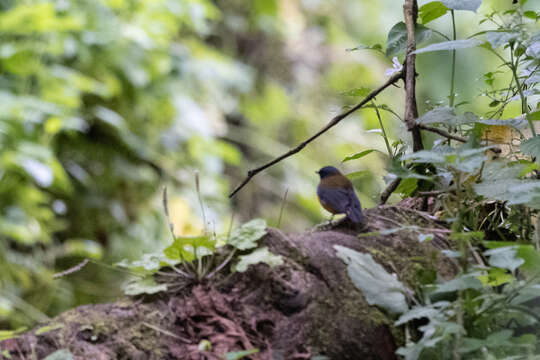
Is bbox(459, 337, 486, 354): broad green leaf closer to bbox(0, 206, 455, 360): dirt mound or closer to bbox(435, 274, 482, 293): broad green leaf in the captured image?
bbox(435, 274, 482, 293): broad green leaf

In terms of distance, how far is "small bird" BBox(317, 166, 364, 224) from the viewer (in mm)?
1149

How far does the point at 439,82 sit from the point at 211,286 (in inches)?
101

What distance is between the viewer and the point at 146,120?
381cm

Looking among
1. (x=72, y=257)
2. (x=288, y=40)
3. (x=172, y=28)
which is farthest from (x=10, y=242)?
(x=288, y=40)

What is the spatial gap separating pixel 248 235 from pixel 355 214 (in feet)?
0.77

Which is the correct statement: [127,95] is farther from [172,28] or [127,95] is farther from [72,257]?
[72,257]

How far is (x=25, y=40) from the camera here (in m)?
3.03

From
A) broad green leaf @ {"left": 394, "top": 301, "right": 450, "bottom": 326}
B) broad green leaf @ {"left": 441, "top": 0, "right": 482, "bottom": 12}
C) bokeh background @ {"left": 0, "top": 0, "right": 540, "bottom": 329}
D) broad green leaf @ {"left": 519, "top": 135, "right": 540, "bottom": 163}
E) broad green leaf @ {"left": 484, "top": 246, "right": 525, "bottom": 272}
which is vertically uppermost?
bokeh background @ {"left": 0, "top": 0, "right": 540, "bottom": 329}

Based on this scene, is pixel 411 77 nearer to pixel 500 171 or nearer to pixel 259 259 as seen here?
pixel 500 171

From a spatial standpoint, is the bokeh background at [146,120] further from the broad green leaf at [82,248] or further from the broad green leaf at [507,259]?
the broad green leaf at [507,259]

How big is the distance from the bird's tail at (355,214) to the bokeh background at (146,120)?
47 centimetres

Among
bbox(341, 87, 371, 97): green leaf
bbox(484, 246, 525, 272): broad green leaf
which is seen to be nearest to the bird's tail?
bbox(341, 87, 371, 97): green leaf

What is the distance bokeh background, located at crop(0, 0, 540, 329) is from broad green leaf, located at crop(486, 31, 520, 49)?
0.74m

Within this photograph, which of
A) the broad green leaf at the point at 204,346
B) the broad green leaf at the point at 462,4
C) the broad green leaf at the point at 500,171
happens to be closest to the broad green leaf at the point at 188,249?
the broad green leaf at the point at 204,346
